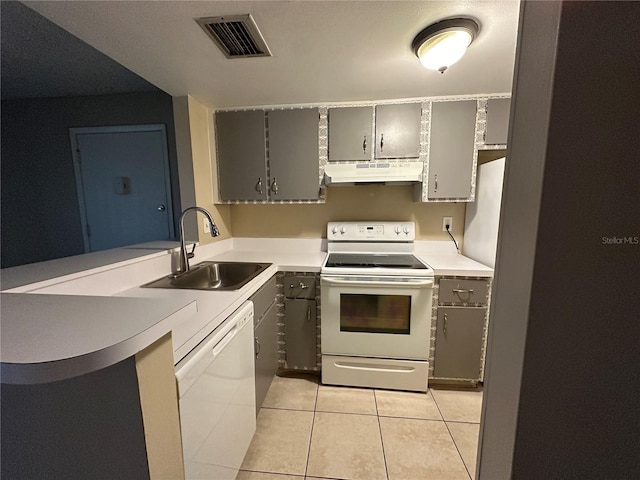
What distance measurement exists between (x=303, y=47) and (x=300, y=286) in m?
1.47

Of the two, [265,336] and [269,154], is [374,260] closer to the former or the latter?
[265,336]

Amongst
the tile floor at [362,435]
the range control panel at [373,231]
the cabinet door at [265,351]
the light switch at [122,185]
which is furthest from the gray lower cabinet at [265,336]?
the light switch at [122,185]

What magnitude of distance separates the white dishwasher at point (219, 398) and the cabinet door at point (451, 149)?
1.69 metres

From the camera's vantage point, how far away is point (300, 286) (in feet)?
6.41

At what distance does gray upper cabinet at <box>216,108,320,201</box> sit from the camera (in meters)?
2.12

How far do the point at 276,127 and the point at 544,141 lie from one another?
1942 mm

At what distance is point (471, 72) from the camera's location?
1.62 m

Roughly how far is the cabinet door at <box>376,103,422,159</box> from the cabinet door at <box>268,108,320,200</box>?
1.66 ft

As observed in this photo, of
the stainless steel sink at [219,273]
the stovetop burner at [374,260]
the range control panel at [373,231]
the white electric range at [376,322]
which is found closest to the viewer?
the stainless steel sink at [219,273]

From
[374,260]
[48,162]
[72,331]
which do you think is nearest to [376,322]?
[374,260]

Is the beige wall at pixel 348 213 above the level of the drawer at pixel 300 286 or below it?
above

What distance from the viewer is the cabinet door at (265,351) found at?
157cm

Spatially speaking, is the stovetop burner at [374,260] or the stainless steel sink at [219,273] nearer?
the stainless steel sink at [219,273]

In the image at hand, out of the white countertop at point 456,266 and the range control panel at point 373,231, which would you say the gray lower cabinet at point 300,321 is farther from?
the white countertop at point 456,266
